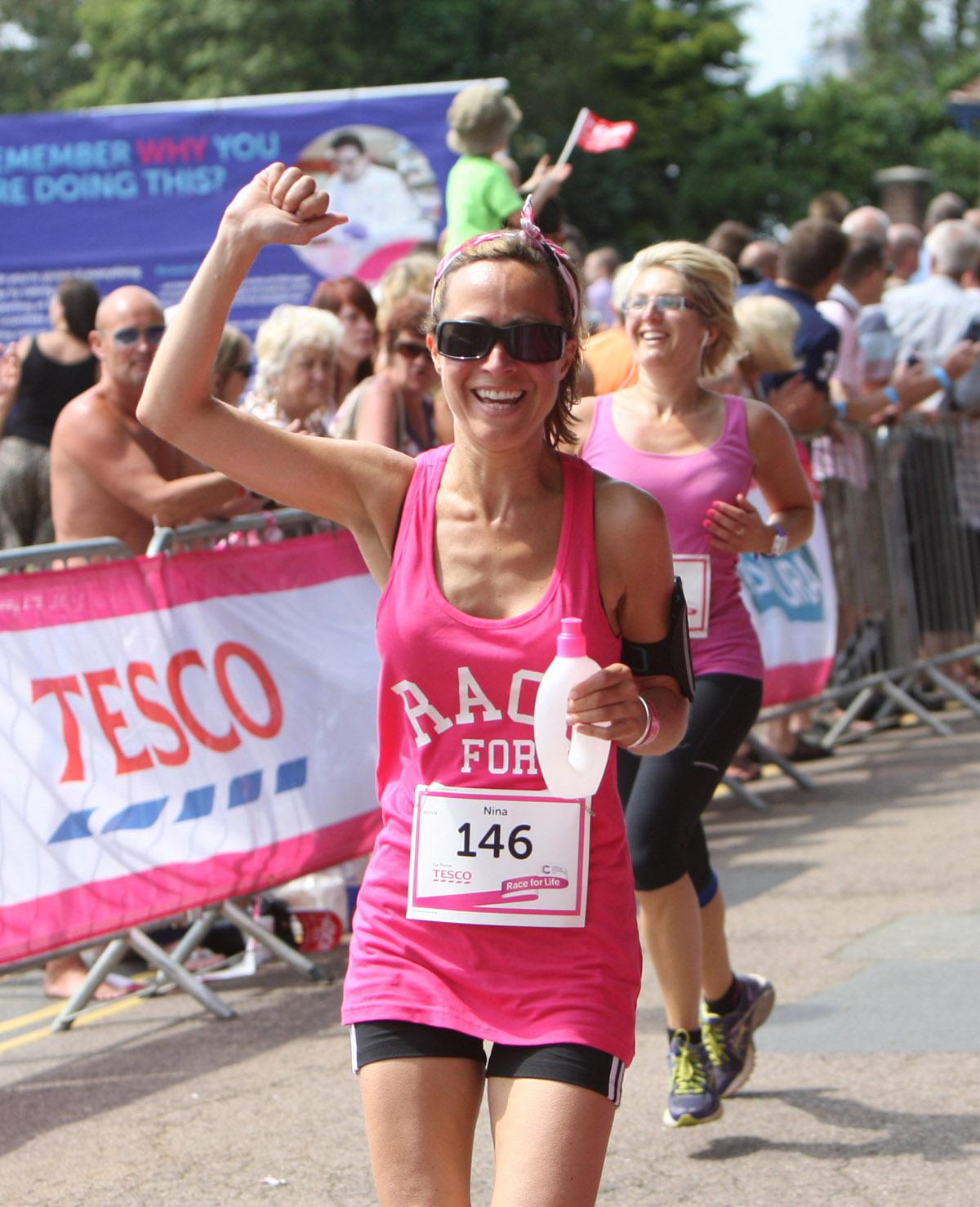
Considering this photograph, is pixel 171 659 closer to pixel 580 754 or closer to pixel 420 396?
pixel 420 396

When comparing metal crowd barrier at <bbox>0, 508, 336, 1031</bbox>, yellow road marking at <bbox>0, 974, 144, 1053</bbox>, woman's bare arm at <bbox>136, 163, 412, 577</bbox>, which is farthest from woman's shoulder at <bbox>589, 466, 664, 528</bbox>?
yellow road marking at <bbox>0, 974, 144, 1053</bbox>

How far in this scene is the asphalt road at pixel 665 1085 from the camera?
4.50 meters

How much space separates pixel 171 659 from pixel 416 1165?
3.47 m

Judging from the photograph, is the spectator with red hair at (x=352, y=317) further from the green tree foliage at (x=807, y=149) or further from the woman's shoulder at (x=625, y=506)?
the green tree foliage at (x=807, y=149)

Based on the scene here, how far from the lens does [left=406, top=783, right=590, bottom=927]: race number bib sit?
3039mm

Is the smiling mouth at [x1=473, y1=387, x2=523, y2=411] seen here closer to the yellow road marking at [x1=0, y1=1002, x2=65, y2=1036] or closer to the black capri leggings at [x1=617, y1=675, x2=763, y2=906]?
the black capri leggings at [x1=617, y1=675, x2=763, y2=906]

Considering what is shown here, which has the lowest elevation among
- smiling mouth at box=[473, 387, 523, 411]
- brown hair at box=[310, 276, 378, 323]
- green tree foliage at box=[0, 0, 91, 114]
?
smiling mouth at box=[473, 387, 523, 411]

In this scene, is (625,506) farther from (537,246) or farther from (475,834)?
(475,834)

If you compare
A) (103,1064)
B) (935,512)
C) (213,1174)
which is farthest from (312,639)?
(935,512)

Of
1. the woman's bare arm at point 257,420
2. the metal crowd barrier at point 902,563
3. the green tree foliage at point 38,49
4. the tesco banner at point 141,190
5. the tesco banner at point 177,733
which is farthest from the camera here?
the green tree foliage at point 38,49

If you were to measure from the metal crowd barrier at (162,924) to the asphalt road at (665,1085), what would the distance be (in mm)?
77

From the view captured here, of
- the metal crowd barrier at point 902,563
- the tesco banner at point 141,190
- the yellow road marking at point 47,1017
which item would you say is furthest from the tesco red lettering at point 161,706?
the tesco banner at point 141,190

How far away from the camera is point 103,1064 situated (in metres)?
5.66

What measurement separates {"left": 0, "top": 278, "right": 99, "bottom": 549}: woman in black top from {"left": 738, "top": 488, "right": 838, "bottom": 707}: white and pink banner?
3.31m
